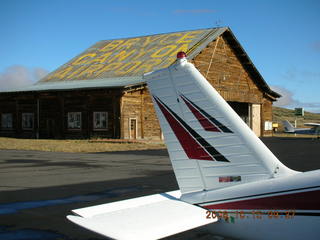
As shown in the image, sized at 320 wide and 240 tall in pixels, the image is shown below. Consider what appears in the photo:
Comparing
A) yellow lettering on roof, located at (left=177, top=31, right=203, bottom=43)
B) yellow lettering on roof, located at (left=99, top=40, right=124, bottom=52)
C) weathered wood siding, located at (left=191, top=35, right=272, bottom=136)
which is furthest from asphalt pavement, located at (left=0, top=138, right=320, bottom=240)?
yellow lettering on roof, located at (left=99, top=40, right=124, bottom=52)

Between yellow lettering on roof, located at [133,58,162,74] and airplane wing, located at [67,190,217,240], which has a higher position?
yellow lettering on roof, located at [133,58,162,74]

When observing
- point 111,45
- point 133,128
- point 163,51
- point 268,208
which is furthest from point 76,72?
point 268,208

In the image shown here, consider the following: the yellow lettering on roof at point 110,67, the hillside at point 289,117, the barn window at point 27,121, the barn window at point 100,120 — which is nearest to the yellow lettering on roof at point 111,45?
the yellow lettering on roof at point 110,67

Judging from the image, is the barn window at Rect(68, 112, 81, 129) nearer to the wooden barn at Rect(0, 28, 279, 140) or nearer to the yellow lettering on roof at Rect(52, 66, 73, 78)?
the wooden barn at Rect(0, 28, 279, 140)

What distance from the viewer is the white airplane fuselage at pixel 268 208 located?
3377 mm

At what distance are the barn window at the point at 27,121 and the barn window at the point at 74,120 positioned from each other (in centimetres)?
449

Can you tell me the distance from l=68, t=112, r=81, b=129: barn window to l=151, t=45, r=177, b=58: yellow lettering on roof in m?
9.22

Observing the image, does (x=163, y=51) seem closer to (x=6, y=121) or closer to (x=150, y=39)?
(x=150, y=39)

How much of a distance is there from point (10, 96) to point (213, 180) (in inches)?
1442

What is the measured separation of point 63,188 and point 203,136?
7.02 meters

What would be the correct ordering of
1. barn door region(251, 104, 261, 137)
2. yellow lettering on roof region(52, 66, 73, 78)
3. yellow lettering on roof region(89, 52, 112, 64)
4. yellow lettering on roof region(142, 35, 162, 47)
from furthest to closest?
barn door region(251, 104, 261, 137) < yellow lettering on roof region(142, 35, 162, 47) < yellow lettering on roof region(89, 52, 112, 64) < yellow lettering on roof region(52, 66, 73, 78)

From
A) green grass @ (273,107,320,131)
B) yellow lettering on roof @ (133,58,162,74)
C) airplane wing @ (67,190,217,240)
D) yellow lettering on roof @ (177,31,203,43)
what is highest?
yellow lettering on roof @ (177,31,203,43)

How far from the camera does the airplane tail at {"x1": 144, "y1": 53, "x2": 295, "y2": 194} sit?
396 centimetres

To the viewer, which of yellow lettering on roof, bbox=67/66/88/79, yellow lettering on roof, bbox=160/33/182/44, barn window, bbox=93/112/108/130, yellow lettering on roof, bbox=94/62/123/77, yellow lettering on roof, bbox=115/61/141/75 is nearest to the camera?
barn window, bbox=93/112/108/130
